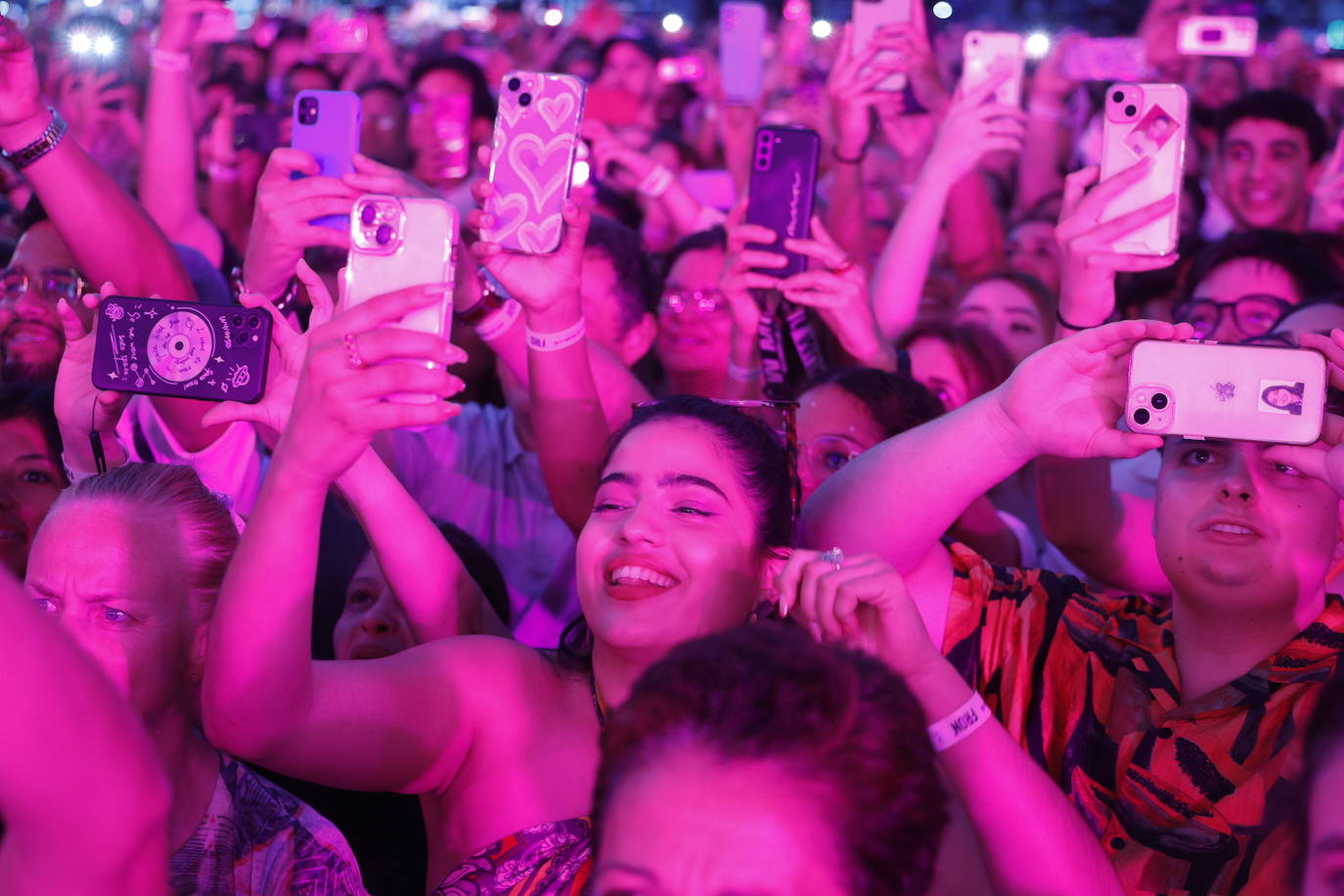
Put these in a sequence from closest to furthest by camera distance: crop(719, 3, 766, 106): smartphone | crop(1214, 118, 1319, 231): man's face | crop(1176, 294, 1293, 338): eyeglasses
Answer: crop(1176, 294, 1293, 338): eyeglasses < crop(1214, 118, 1319, 231): man's face < crop(719, 3, 766, 106): smartphone

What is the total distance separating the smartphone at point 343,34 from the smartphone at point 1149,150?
5340 mm

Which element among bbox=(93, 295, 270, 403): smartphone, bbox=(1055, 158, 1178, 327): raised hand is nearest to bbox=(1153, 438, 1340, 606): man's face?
bbox=(1055, 158, 1178, 327): raised hand

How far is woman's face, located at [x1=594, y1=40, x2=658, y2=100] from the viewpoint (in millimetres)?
6949

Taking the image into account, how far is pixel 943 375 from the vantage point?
11.2ft

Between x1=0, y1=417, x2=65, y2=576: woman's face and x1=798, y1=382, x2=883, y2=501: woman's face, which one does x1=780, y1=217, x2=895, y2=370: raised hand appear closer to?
x1=798, y1=382, x2=883, y2=501: woman's face

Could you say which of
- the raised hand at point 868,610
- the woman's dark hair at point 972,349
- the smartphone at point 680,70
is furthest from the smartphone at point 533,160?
the smartphone at point 680,70

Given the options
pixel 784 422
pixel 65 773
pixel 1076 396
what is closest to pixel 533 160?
pixel 784 422

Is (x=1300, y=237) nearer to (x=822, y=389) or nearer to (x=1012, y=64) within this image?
(x=1012, y=64)

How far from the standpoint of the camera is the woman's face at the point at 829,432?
2.68 meters

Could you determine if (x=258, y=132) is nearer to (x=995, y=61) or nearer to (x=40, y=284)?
(x=40, y=284)

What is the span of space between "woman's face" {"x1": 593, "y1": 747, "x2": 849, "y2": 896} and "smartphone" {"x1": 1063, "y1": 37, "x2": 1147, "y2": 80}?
4.57 metres

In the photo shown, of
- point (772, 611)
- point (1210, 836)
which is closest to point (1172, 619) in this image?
point (1210, 836)

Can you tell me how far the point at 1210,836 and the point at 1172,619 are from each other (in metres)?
0.43

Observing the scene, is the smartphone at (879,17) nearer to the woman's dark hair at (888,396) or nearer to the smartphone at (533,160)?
the woman's dark hair at (888,396)
